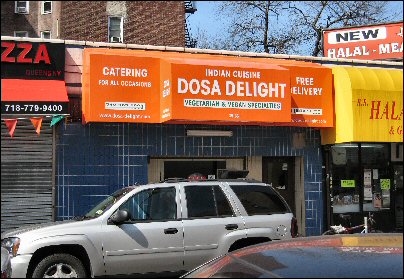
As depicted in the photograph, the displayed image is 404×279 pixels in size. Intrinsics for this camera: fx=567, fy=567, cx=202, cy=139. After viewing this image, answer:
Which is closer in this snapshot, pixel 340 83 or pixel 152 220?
pixel 152 220

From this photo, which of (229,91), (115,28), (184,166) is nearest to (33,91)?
(184,166)

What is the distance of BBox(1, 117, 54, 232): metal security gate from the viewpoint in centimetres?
1140

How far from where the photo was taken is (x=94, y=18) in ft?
67.1

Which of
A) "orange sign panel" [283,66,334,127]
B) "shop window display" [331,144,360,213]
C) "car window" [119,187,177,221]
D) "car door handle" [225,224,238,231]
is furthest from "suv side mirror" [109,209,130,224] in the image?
"shop window display" [331,144,360,213]

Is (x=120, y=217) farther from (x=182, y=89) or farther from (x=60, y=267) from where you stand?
(x=182, y=89)

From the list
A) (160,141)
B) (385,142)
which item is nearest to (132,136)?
(160,141)

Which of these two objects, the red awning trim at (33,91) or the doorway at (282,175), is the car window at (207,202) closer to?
the red awning trim at (33,91)

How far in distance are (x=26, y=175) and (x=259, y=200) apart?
5293 mm

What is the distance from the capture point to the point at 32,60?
Answer: 11.7m

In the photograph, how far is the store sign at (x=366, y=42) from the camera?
14930 mm

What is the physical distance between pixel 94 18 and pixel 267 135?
32.3 feet

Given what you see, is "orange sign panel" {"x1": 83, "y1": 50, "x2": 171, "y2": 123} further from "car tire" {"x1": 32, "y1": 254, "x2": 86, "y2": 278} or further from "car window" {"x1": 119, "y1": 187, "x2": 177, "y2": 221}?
"car tire" {"x1": 32, "y1": 254, "x2": 86, "y2": 278}

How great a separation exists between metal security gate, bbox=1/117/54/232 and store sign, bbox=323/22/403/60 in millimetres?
7961

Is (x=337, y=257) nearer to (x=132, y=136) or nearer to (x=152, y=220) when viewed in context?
(x=152, y=220)
